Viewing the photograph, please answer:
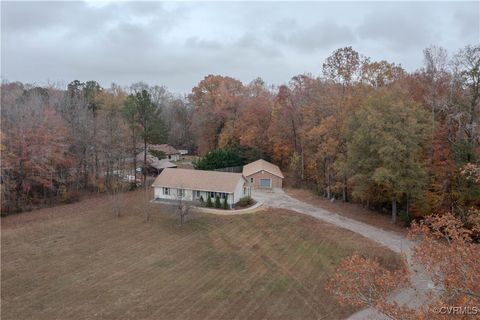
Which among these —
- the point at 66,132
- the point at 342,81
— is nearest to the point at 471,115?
the point at 342,81

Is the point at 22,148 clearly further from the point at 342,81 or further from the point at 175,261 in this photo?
the point at 342,81

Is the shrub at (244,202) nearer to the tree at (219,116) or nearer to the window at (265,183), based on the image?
the window at (265,183)

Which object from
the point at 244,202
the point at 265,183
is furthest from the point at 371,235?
the point at 265,183

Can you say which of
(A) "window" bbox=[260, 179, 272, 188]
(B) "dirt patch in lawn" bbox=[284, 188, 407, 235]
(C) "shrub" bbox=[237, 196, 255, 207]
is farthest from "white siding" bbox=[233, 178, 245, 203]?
(B) "dirt patch in lawn" bbox=[284, 188, 407, 235]

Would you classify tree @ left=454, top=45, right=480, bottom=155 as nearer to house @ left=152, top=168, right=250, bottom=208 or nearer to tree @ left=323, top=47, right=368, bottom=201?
tree @ left=323, top=47, right=368, bottom=201

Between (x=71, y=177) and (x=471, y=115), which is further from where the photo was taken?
(x=71, y=177)

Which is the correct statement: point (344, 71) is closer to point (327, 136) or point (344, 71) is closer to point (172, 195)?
point (327, 136)

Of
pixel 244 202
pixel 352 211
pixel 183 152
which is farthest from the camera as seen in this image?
pixel 183 152
